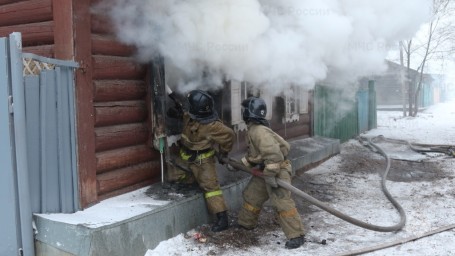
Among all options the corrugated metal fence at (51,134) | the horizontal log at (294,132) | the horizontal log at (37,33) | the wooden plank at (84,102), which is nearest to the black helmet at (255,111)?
the wooden plank at (84,102)

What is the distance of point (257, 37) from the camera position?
534 centimetres

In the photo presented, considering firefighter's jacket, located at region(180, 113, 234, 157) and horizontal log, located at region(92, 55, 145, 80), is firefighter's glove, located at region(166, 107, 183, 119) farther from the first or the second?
horizontal log, located at region(92, 55, 145, 80)

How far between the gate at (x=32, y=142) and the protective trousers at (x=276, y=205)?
1.91m

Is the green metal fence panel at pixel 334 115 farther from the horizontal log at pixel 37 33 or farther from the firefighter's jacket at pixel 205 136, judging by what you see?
the horizontal log at pixel 37 33

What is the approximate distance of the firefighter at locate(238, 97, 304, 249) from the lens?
4.23 meters

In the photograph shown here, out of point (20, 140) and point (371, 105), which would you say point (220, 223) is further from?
point (371, 105)

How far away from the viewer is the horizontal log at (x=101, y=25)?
4.15 m

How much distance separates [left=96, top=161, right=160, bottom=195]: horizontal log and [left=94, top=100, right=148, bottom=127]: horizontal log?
21.7 inches

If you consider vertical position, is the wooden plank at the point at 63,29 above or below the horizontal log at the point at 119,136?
above

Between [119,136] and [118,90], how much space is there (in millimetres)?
517

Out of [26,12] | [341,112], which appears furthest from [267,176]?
[341,112]

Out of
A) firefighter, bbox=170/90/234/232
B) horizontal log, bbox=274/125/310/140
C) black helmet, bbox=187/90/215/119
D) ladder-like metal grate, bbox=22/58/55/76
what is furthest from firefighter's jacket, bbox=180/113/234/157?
horizontal log, bbox=274/125/310/140

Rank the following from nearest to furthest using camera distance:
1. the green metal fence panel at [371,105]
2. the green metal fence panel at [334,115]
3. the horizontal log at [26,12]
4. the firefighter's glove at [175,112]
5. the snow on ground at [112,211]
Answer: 1. the snow on ground at [112,211]
2. the horizontal log at [26,12]
3. the firefighter's glove at [175,112]
4. the green metal fence panel at [334,115]
5. the green metal fence panel at [371,105]

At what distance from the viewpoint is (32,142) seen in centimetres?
370
